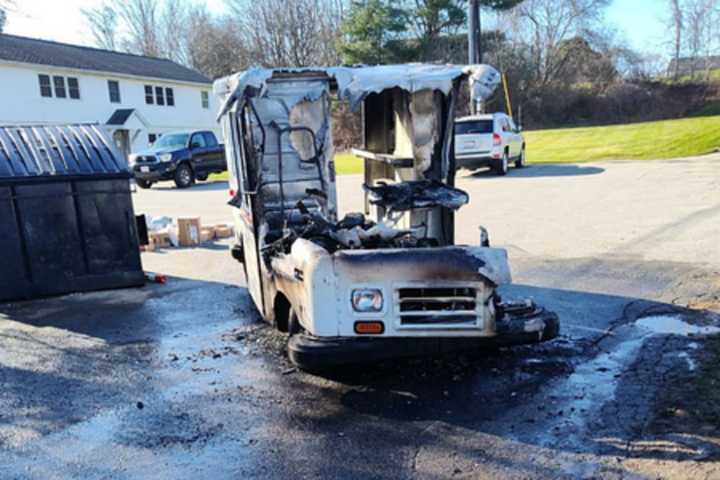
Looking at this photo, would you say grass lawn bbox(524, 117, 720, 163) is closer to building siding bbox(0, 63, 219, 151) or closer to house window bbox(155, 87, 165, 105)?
building siding bbox(0, 63, 219, 151)

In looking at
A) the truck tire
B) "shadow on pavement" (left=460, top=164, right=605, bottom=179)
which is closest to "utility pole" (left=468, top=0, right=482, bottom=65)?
the truck tire

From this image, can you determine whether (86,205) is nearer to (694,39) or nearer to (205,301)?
(205,301)

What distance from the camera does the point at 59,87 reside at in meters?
30.2

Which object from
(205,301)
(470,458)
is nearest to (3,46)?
(205,301)

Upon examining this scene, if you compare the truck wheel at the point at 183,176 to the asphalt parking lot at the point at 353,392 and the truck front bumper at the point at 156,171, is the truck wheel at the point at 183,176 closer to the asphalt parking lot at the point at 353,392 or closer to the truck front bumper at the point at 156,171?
the truck front bumper at the point at 156,171

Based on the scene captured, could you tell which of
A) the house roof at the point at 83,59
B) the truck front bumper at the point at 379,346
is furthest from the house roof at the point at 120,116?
the truck front bumper at the point at 379,346

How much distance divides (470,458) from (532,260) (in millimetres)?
5609

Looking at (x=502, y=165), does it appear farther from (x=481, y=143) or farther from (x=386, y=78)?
(x=386, y=78)

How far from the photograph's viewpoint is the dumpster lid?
8.02 m

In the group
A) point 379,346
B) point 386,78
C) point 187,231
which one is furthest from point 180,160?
point 379,346

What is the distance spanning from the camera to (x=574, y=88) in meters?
40.8

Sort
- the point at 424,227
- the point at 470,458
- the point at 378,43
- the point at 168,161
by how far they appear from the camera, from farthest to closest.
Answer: the point at 378,43 < the point at 168,161 < the point at 424,227 < the point at 470,458

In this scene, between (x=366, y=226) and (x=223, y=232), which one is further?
(x=223, y=232)

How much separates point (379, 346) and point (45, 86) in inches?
1207
